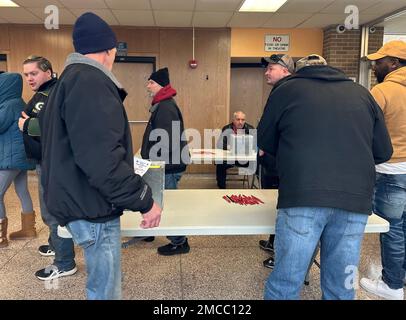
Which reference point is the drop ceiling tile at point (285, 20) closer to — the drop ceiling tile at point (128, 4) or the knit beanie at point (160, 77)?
the drop ceiling tile at point (128, 4)

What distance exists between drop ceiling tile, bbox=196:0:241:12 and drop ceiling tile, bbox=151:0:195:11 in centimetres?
11

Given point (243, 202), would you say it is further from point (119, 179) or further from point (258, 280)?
point (119, 179)

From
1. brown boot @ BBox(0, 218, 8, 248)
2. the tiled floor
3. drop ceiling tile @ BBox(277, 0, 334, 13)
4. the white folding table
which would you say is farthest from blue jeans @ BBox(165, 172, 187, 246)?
drop ceiling tile @ BBox(277, 0, 334, 13)

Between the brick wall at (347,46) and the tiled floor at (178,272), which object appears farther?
the brick wall at (347,46)

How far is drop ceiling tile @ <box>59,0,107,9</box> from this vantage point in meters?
4.83

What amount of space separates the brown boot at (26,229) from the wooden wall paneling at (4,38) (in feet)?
13.6

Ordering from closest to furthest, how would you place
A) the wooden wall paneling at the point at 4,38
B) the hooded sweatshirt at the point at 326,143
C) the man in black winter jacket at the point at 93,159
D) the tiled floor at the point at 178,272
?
the man in black winter jacket at the point at 93,159, the hooded sweatshirt at the point at 326,143, the tiled floor at the point at 178,272, the wooden wall paneling at the point at 4,38

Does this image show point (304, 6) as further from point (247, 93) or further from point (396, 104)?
point (396, 104)

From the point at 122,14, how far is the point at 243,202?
4.30 meters

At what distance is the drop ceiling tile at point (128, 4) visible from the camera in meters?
4.82

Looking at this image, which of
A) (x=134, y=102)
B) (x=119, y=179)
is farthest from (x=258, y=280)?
(x=134, y=102)

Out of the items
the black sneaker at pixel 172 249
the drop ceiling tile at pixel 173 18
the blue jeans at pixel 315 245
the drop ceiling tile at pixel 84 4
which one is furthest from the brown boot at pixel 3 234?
the drop ceiling tile at pixel 173 18

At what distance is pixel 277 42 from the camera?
21.4 ft

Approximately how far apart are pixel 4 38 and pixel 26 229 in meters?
4.30
